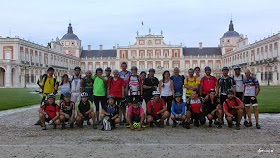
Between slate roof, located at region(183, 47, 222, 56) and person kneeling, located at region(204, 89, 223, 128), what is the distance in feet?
189

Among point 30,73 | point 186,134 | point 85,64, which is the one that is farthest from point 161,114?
point 85,64

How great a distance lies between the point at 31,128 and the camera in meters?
6.33

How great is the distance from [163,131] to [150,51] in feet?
185

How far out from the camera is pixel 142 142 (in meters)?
4.76

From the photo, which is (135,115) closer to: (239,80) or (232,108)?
(232,108)

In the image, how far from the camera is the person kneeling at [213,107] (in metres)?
6.36

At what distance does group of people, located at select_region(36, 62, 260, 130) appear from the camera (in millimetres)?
6227

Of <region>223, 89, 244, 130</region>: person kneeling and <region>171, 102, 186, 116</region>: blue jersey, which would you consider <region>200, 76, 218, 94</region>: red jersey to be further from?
<region>171, 102, 186, 116</region>: blue jersey

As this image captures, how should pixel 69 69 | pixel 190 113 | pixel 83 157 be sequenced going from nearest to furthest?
1. pixel 83 157
2. pixel 190 113
3. pixel 69 69

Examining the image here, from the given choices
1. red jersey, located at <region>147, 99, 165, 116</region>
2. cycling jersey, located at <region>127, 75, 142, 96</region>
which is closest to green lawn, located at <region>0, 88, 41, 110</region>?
cycling jersey, located at <region>127, 75, 142, 96</region>

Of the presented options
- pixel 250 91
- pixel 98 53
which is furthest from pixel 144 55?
pixel 250 91

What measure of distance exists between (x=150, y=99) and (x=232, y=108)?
187cm

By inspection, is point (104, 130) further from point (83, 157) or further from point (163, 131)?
point (83, 157)

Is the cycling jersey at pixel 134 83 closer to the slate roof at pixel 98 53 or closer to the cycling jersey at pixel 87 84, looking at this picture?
the cycling jersey at pixel 87 84
